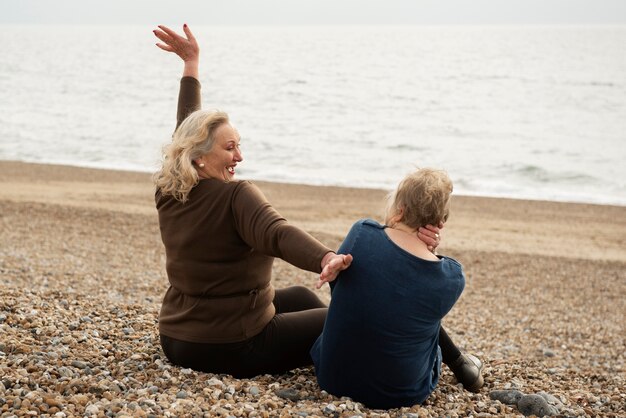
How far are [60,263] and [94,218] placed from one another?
3.60 m

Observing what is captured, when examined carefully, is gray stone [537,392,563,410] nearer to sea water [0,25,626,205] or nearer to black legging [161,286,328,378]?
black legging [161,286,328,378]

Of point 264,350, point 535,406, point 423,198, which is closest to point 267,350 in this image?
point 264,350

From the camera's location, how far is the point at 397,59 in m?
83.3

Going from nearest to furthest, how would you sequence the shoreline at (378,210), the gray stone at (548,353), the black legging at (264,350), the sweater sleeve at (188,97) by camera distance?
the black legging at (264,350), the sweater sleeve at (188,97), the gray stone at (548,353), the shoreline at (378,210)

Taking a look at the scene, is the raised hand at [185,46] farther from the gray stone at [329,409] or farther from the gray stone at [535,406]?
the gray stone at [535,406]

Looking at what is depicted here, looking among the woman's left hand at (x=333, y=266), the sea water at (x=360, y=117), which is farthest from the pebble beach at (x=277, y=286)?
the sea water at (x=360, y=117)

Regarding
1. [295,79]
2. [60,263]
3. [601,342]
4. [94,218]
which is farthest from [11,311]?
[295,79]

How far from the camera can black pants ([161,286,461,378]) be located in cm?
397

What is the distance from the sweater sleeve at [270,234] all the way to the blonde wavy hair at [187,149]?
0.88 ft

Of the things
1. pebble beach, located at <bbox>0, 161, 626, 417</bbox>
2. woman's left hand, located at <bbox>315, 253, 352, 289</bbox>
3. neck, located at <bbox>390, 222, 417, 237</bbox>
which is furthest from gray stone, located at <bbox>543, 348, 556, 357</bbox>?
woman's left hand, located at <bbox>315, 253, 352, 289</bbox>

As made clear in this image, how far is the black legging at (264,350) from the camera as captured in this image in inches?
156

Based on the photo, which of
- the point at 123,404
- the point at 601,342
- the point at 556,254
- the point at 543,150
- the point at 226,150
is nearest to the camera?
the point at 123,404

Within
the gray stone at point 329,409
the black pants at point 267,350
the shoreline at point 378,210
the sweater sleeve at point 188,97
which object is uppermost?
the sweater sleeve at point 188,97

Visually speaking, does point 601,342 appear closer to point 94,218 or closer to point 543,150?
point 94,218
